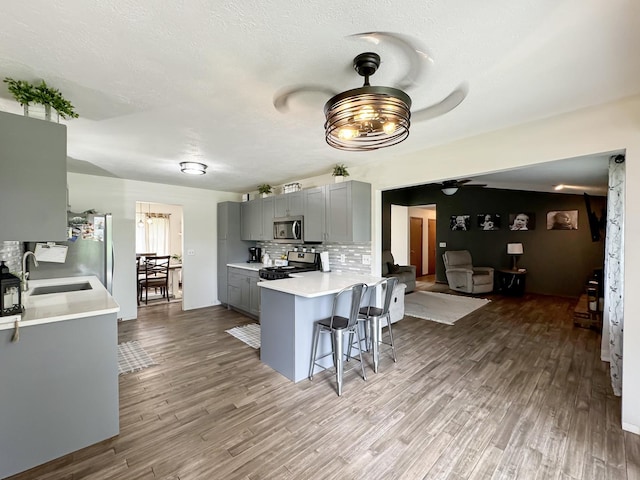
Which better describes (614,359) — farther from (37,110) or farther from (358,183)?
(37,110)

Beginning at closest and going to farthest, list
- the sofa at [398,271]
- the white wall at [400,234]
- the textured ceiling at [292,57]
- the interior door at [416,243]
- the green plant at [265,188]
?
the textured ceiling at [292,57], the green plant at [265,188], the sofa at [398,271], the white wall at [400,234], the interior door at [416,243]

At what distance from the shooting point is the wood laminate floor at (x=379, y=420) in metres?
1.77

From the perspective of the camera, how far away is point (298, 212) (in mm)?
4520

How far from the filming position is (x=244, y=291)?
5180 millimetres

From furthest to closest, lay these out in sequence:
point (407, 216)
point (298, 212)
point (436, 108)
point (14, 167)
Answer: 1. point (407, 216)
2. point (298, 212)
3. point (436, 108)
4. point (14, 167)

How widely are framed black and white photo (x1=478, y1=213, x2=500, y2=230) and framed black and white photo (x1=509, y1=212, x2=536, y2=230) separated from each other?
306mm

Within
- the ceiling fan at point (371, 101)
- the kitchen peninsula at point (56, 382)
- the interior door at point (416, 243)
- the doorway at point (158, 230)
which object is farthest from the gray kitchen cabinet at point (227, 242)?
the interior door at point (416, 243)

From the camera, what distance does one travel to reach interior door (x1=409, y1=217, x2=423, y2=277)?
9.49 metres

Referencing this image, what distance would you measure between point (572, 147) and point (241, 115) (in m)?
2.75

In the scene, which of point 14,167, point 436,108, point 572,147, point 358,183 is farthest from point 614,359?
point 14,167

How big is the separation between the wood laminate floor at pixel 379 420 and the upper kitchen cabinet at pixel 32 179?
4.87ft

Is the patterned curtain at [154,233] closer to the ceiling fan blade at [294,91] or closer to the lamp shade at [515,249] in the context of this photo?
the ceiling fan blade at [294,91]

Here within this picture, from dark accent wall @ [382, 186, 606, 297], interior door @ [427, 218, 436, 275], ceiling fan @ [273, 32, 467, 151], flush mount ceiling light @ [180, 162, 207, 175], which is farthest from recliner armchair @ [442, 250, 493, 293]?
flush mount ceiling light @ [180, 162, 207, 175]

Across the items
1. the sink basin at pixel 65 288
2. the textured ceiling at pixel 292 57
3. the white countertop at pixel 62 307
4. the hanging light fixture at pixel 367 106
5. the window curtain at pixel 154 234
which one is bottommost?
the sink basin at pixel 65 288
